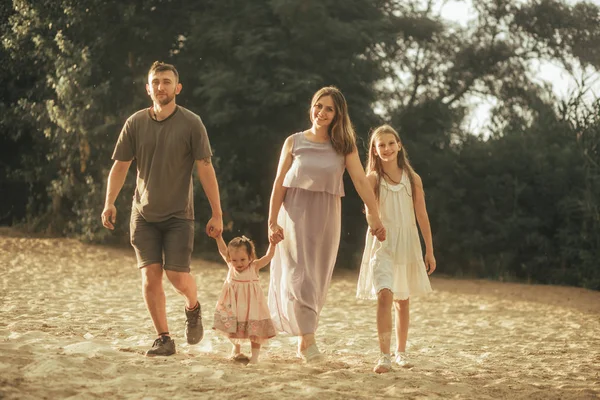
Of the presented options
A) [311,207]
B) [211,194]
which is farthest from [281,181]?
[211,194]

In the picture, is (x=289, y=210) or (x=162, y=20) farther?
(x=162, y=20)

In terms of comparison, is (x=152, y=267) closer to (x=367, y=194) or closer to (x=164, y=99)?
(x=164, y=99)

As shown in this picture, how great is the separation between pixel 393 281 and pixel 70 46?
42.9 ft

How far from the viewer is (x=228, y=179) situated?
16391mm

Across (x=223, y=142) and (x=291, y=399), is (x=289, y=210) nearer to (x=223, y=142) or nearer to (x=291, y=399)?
(x=291, y=399)

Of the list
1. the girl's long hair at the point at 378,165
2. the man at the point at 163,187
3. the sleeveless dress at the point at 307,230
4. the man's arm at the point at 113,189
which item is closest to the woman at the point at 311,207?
the sleeveless dress at the point at 307,230

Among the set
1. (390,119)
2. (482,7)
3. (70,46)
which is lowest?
(390,119)

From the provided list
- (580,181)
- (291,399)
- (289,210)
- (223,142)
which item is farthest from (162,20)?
(291,399)

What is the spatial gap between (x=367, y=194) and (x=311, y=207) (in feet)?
1.38

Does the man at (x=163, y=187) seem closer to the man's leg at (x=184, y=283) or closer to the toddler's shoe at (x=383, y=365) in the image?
the man's leg at (x=184, y=283)

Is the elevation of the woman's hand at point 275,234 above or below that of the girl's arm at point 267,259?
above

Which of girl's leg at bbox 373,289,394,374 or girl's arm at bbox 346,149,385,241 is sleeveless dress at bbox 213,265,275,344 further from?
girl's arm at bbox 346,149,385,241

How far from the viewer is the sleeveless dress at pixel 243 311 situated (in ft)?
19.5

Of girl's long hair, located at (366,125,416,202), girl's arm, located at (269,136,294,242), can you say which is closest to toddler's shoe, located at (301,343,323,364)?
girl's arm, located at (269,136,294,242)
